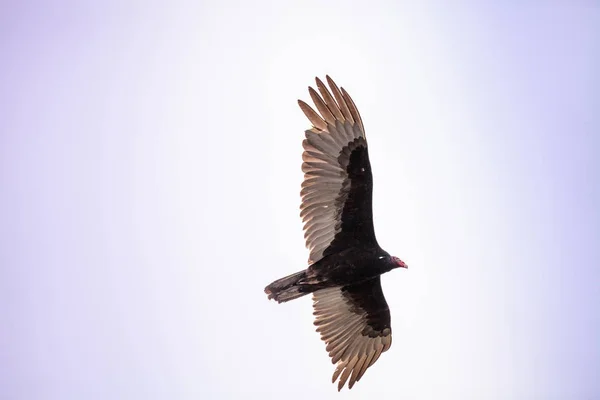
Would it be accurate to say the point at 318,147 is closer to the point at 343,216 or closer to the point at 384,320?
the point at 343,216

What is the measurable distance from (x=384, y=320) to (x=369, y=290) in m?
0.56

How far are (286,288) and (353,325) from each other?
5.79ft

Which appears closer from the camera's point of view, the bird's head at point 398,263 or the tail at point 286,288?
the tail at point 286,288

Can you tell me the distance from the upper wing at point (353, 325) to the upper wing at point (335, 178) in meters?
1.06

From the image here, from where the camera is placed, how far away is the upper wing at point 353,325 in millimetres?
11891

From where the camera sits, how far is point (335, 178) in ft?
35.8

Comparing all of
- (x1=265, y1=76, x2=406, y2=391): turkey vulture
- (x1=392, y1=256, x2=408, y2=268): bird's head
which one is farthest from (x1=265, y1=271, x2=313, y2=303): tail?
(x1=392, y1=256, x2=408, y2=268): bird's head

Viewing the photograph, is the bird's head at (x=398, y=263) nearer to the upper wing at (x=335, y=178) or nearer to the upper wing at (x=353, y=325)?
the upper wing at (x=335, y=178)

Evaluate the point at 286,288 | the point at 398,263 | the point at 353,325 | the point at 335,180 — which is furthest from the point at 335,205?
the point at 353,325

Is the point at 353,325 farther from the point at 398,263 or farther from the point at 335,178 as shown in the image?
the point at 335,178

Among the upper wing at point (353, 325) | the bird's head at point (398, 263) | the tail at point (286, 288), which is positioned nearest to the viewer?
the tail at point (286, 288)

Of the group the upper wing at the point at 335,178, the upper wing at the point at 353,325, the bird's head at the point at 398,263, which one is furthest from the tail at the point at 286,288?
the bird's head at the point at 398,263

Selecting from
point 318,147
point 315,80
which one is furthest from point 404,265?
point 315,80

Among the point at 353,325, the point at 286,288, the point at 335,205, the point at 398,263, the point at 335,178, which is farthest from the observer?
the point at 353,325
